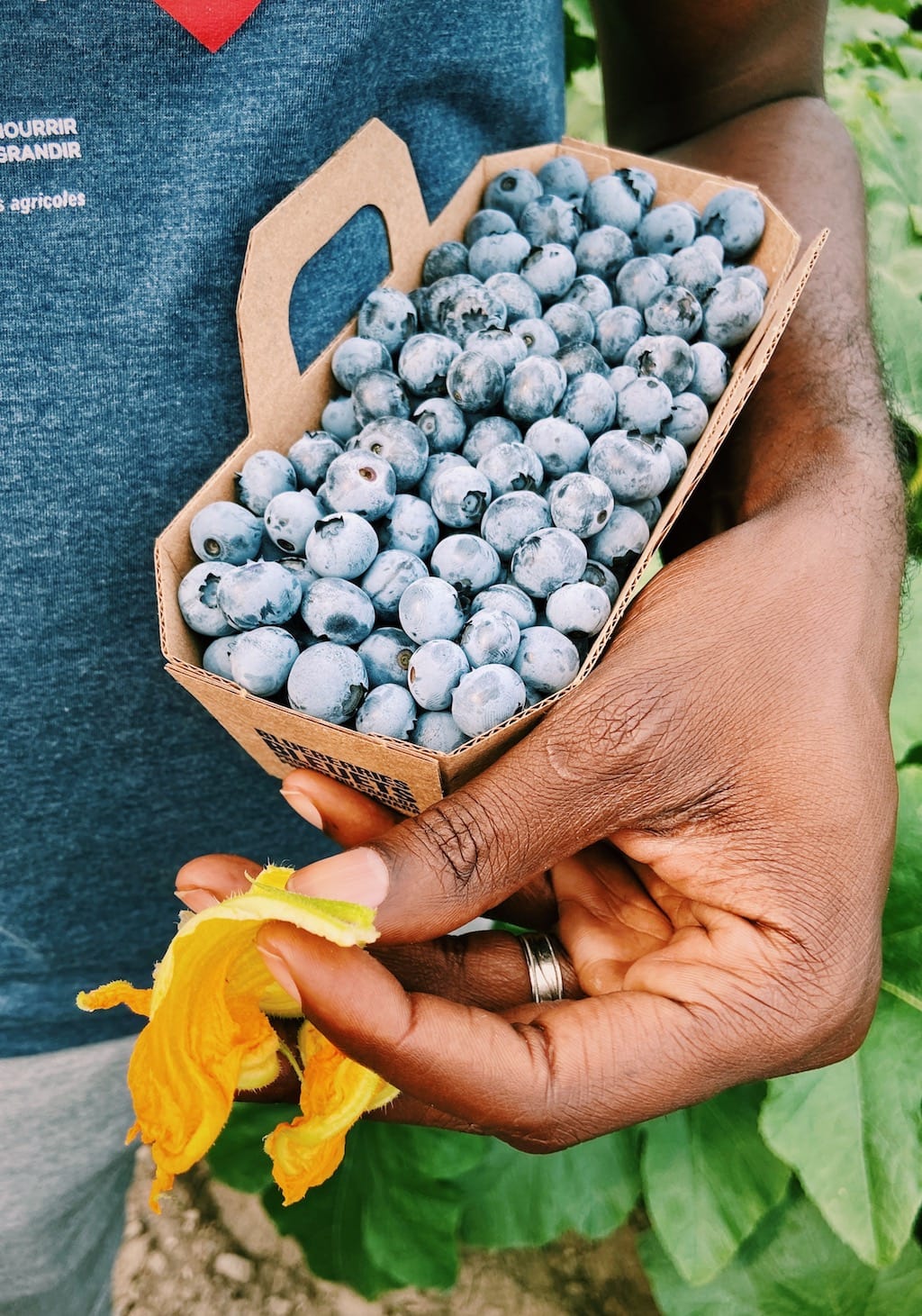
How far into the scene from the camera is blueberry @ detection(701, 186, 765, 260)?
1326mm

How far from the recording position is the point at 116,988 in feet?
3.05

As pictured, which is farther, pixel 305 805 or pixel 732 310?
pixel 732 310

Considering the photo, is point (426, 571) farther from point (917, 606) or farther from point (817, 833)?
point (917, 606)

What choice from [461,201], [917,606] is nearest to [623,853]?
[461,201]

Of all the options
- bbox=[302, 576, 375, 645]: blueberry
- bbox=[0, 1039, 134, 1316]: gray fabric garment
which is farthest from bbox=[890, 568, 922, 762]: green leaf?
bbox=[0, 1039, 134, 1316]: gray fabric garment

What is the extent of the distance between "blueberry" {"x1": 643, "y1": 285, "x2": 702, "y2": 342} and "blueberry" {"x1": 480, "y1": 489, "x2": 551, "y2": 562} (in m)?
0.35

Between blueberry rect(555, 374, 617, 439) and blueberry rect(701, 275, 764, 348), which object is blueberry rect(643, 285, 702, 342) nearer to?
blueberry rect(701, 275, 764, 348)

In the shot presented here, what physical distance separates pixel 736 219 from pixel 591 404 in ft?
1.42

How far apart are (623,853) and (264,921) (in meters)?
0.43

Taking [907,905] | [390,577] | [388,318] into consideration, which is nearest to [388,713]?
[390,577]

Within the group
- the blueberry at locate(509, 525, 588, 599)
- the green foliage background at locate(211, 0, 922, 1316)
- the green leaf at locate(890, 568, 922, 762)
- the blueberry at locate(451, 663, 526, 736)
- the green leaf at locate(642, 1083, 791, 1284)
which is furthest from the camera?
the green leaf at locate(890, 568, 922, 762)

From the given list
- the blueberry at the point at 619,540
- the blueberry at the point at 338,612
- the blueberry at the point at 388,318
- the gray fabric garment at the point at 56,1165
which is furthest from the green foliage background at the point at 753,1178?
the blueberry at the point at 338,612

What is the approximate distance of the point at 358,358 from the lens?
3.93 feet

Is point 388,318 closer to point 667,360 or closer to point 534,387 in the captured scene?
point 534,387
